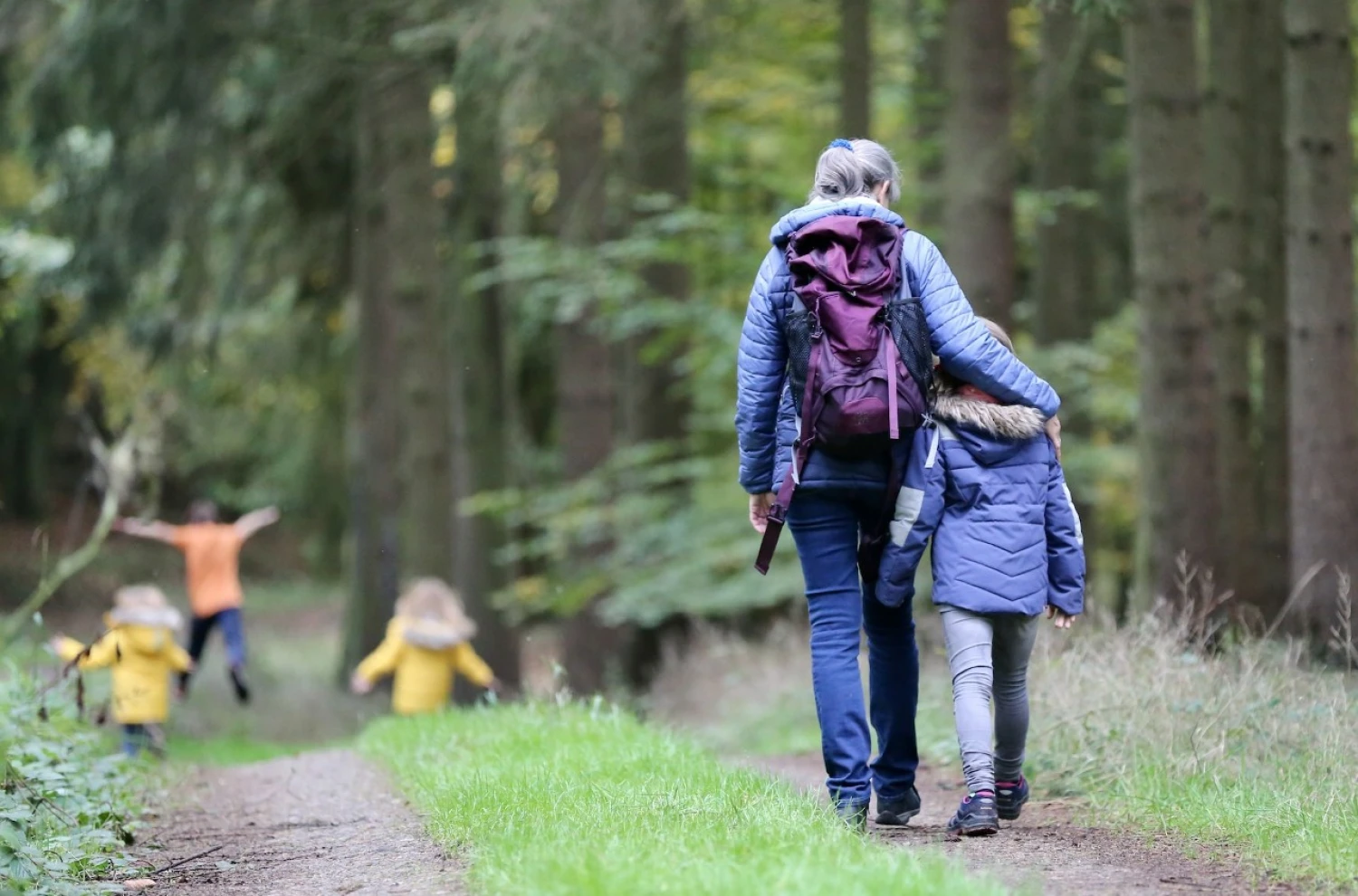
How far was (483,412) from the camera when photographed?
63.9ft

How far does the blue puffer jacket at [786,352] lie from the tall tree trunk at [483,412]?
13054mm

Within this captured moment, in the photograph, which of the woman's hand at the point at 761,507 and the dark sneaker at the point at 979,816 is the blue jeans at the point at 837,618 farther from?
the dark sneaker at the point at 979,816

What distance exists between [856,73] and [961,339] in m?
10.1

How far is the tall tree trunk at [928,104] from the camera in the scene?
1584 centimetres

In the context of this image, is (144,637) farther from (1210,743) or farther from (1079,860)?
(1079,860)

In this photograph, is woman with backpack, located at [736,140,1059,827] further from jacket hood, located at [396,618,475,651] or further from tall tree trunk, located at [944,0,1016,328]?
jacket hood, located at [396,618,475,651]

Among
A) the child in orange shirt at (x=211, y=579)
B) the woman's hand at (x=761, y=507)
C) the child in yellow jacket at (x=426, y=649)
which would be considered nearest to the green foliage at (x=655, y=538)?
the child in orange shirt at (x=211, y=579)

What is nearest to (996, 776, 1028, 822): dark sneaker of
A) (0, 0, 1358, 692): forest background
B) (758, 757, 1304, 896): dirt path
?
(758, 757, 1304, 896): dirt path

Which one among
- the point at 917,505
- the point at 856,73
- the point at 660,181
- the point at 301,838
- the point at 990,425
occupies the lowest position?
the point at 301,838

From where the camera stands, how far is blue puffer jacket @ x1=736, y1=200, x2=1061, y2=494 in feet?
17.9

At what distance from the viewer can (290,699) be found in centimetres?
1830

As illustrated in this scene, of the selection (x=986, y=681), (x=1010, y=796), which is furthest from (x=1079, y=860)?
(x=1010, y=796)

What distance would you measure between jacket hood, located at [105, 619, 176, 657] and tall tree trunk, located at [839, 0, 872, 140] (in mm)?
7441

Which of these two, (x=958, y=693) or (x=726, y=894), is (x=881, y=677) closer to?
(x=958, y=693)
